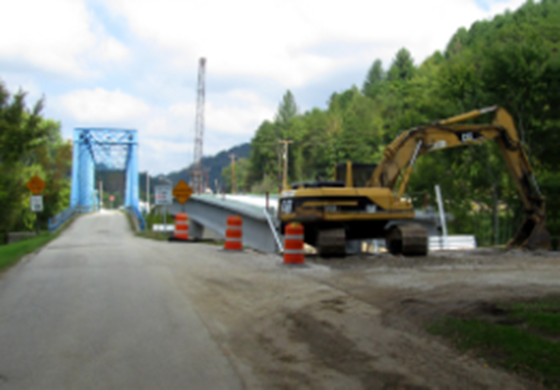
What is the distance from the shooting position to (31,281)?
37.5 ft

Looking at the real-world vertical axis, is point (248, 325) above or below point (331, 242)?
below

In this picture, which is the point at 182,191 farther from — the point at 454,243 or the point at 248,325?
the point at 248,325

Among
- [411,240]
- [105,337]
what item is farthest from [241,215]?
[105,337]

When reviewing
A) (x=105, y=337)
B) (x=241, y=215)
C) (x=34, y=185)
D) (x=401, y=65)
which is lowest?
(x=105, y=337)

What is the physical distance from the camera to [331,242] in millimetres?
15922

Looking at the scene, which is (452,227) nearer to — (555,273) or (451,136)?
(451,136)

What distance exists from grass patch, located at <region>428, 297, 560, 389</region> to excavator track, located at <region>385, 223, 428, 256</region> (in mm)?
8763

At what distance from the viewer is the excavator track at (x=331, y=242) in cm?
1591

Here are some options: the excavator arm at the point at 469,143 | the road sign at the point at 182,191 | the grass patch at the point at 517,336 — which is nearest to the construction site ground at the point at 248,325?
the grass patch at the point at 517,336

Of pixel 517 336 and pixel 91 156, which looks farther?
pixel 91 156

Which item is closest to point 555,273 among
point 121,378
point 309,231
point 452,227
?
point 309,231

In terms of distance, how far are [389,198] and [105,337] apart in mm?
11519

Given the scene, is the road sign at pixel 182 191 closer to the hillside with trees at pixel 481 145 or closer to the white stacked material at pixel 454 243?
the hillside with trees at pixel 481 145

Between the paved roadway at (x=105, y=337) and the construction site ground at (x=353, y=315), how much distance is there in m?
0.35
